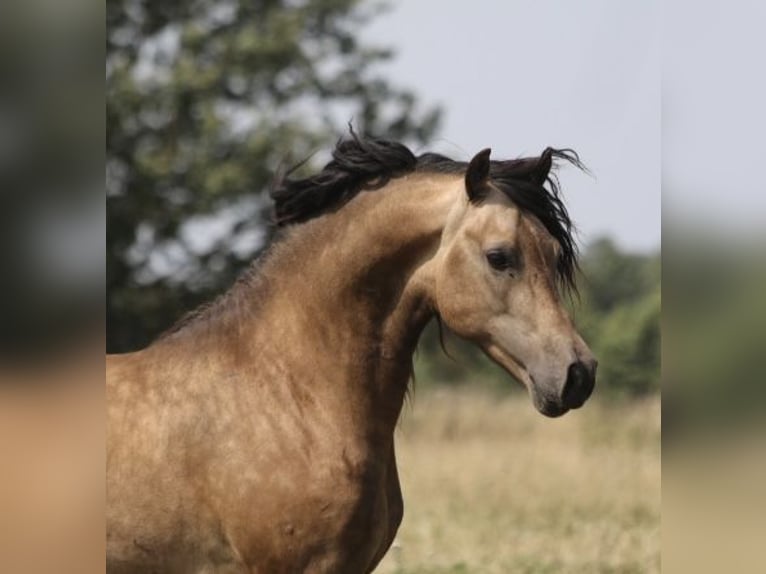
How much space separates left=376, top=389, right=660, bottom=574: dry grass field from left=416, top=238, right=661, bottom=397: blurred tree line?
32.1 inches

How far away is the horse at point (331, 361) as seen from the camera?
3.45 meters

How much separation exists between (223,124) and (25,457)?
11616 millimetres

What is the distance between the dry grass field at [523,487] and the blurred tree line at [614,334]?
32.1 inches

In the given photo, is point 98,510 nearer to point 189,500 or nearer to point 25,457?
point 25,457

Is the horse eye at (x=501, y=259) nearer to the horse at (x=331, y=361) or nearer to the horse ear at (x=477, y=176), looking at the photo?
the horse at (x=331, y=361)

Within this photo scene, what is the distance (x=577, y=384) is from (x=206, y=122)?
1004 cm

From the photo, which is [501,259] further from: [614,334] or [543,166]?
[614,334]

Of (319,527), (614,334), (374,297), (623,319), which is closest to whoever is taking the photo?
(319,527)

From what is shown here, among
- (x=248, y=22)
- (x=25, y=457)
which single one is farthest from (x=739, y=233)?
(x=248, y=22)

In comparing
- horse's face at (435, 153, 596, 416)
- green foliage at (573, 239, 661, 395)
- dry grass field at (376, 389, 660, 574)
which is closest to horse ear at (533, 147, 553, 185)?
horse's face at (435, 153, 596, 416)

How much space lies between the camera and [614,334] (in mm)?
16391

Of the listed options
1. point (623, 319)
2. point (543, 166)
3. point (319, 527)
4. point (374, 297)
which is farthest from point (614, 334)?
point (319, 527)

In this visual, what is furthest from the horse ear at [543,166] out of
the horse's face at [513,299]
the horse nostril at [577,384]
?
the horse nostril at [577,384]

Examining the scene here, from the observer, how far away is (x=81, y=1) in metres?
1.47
